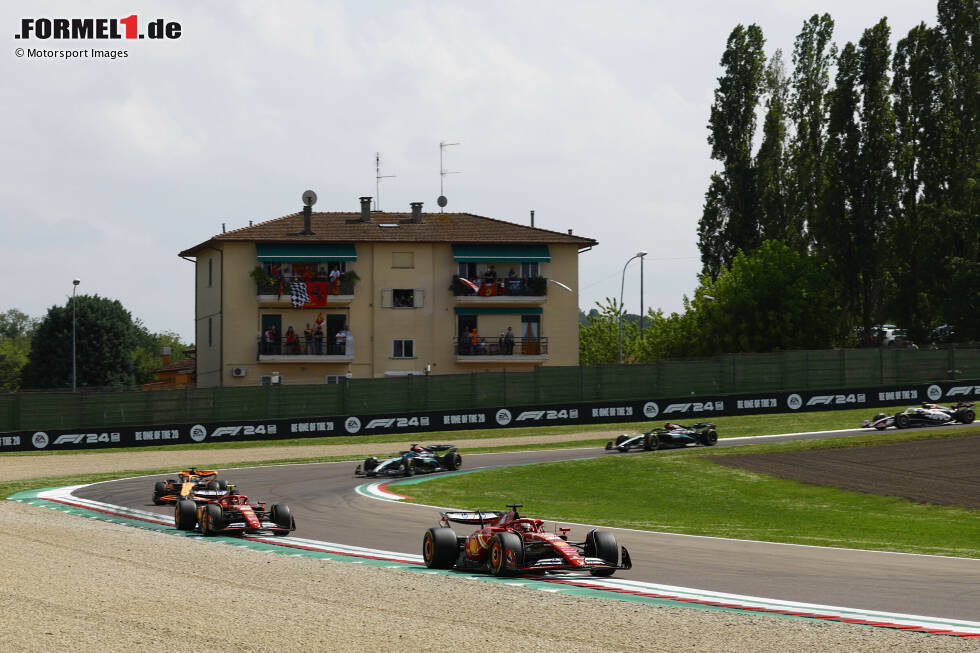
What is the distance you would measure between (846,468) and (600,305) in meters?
89.7

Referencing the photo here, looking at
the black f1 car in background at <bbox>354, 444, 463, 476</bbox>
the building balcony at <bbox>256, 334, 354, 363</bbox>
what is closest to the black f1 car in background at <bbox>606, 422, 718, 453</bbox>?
the black f1 car in background at <bbox>354, 444, 463, 476</bbox>

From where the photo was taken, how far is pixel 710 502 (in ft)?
104

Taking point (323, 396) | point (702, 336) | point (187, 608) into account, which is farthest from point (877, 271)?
point (187, 608)

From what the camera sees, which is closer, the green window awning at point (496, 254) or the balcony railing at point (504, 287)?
the balcony railing at point (504, 287)

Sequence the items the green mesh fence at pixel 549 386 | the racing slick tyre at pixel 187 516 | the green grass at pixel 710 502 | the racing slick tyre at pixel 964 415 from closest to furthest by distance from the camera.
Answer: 1. the green grass at pixel 710 502
2. the racing slick tyre at pixel 187 516
3. the racing slick tyre at pixel 964 415
4. the green mesh fence at pixel 549 386

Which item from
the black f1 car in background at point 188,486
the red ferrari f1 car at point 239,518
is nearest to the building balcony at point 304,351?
the black f1 car in background at point 188,486

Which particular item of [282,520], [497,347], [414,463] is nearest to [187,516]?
[282,520]

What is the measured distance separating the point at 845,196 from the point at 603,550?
198 feet

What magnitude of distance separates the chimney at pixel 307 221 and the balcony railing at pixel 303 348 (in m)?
6.79

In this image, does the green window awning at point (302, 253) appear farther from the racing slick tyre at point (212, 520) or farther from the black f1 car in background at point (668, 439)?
the racing slick tyre at point (212, 520)

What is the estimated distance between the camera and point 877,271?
72938 millimetres

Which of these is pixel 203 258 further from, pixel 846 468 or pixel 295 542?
pixel 295 542

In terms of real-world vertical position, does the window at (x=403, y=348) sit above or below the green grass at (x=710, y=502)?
above

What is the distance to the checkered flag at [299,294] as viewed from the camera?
229 feet
